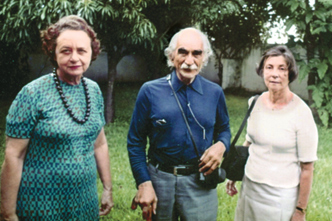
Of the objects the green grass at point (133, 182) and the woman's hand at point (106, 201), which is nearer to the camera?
the woman's hand at point (106, 201)

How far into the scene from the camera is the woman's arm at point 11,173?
70.4 inches

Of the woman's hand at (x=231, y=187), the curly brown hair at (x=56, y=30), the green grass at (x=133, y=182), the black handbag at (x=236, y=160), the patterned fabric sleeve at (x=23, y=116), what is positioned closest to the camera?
the patterned fabric sleeve at (x=23, y=116)

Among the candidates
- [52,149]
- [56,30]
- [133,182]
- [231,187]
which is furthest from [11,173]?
[133,182]

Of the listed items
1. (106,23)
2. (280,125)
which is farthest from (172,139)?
(106,23)

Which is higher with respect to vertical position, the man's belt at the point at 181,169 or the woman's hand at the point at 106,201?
the man's belt at the point at 181,169

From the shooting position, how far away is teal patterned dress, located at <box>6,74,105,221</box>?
70.4 inches

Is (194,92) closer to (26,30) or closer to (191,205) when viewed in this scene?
(191,205)

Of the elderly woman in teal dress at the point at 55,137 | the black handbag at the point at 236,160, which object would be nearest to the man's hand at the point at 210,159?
the black handbag at the point at 236,160

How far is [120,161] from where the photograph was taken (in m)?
6.03

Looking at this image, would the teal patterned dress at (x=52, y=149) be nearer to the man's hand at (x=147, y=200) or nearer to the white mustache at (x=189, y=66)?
the man's hand at (x=147, y=200)

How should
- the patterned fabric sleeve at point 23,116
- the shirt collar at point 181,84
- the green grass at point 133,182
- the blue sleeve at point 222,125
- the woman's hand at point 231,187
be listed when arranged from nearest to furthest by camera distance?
the patterned fabric sleeve at point 23,116 → the shirt collar at point 181,84 → the blue sleeve at point 222,125 → the woman's hand at point 231,187 → the green grass at point 133,182

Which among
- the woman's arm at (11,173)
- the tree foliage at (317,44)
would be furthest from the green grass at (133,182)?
the woman's arm at (11,173)

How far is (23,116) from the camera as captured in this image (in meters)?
1.76

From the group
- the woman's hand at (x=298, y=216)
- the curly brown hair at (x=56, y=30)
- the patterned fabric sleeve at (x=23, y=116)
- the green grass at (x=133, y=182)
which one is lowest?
the green grass at (x=133, y=182)
